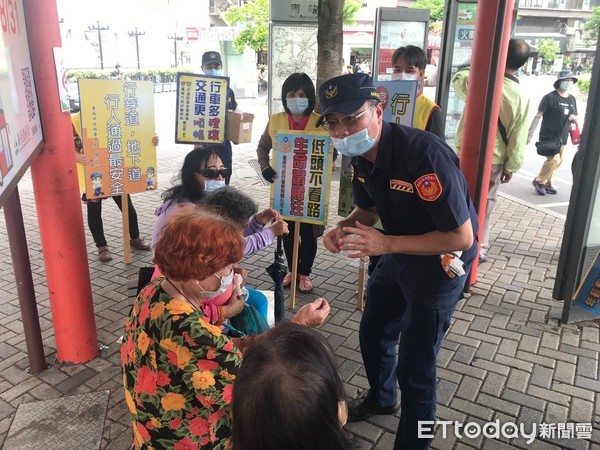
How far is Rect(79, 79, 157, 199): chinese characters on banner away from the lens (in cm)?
446

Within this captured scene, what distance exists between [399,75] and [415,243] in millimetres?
2558

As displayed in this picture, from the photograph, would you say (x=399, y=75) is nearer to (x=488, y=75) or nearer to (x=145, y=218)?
(x=488, y=75)

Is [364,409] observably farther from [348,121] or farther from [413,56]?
[413,56]

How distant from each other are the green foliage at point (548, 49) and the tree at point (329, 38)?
1917 inches

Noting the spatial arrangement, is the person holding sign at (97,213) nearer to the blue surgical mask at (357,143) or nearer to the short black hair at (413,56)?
the short black hair at (413,56)

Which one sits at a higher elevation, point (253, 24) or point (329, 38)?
point (253, 24)

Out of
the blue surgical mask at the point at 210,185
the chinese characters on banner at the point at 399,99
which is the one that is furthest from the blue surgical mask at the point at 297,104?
the blue surgical mask at the point at 210,185

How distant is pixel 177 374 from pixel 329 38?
7024 millimetres

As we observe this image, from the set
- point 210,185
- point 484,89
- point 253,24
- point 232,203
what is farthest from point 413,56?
point 253,24

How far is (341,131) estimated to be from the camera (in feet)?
7.20

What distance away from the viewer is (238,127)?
531 centimetres

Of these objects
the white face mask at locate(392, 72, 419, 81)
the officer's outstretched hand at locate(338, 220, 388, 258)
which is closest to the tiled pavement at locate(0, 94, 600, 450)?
the officer's outstretched hand at locate(338, 220, 388, 258)

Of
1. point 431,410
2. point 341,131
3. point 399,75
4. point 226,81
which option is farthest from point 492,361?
point 226,81

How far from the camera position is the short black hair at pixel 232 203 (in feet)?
8.61
